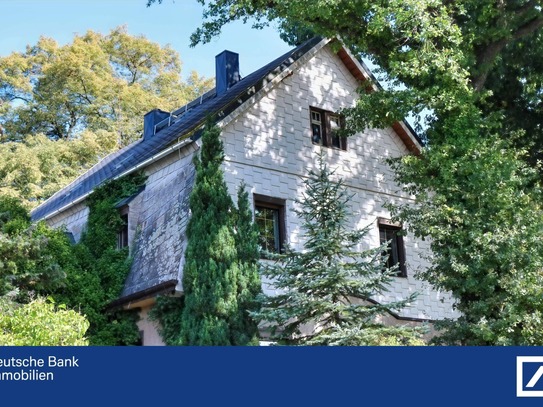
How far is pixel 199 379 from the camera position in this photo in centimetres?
800

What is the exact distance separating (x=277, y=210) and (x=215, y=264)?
3533 millimetres

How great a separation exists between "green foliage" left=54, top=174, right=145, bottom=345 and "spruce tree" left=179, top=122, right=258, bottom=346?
248cm

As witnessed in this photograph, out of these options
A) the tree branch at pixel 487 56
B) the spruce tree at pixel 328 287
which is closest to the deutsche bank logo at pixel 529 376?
the spruce tree at pixel 328 287

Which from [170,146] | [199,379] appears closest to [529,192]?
[170,146]

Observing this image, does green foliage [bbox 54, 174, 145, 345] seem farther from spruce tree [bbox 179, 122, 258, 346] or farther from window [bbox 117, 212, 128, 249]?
spruce tree [bbox 179, 122, 258, 346]

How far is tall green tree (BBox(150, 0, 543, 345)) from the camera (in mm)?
15516

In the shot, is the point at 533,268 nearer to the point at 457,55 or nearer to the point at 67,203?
the point at 457,55

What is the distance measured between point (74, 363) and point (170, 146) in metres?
Result: 11.1

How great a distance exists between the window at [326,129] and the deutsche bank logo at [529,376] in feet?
40.3

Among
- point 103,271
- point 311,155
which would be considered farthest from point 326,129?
point 103,271

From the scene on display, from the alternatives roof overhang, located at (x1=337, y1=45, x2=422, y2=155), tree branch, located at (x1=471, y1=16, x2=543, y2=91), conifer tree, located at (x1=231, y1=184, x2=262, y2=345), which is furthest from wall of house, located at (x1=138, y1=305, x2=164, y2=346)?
tree branch, located at (x1=471, y1=16, x2=543, y2=91)

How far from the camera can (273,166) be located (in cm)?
1869

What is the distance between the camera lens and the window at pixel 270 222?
18.1 m

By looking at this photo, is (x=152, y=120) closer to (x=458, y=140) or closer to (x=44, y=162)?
(x=44, y=162)
